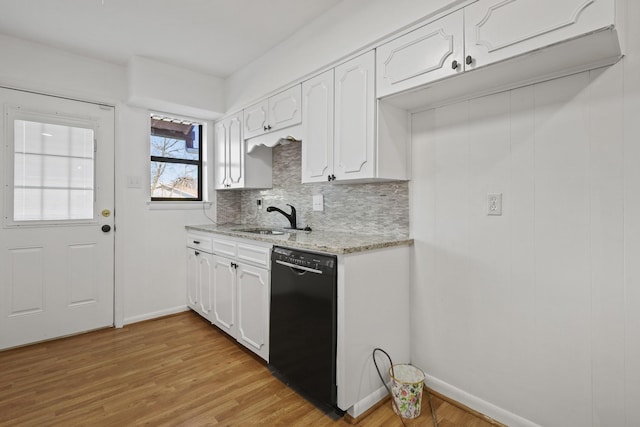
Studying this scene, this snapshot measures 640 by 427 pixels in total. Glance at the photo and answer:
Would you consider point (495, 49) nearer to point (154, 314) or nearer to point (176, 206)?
point (176, 206)

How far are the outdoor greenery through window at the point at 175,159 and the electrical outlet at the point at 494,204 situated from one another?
296 cm

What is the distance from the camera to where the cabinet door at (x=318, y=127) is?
7.04 ft

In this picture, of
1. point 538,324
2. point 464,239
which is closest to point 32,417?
point 464,239

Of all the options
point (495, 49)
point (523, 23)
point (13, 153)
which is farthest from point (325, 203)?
point (13, 153)

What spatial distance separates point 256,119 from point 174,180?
4.15 feet

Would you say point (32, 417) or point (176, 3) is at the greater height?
point (176, 3)

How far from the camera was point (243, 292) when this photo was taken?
2.43 m

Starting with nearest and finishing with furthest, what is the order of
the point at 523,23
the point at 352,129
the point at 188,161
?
the point at 523,23 < the point at 352,129 < the point at 188,161

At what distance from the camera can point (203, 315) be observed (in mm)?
3092

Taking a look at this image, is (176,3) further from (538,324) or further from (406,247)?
(538,324)

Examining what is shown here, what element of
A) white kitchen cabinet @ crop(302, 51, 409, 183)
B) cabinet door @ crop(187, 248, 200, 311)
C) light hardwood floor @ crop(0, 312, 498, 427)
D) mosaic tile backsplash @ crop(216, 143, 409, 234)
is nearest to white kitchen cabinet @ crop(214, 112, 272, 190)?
mosaic tile backsplash @ crop(216, 143, 409, 234)

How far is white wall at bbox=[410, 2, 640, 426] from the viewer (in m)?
1.33

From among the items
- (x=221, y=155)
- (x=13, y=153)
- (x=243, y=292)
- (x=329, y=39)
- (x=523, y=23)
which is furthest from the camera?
(x=221, y=155)

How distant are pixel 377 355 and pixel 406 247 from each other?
0.67 metres
